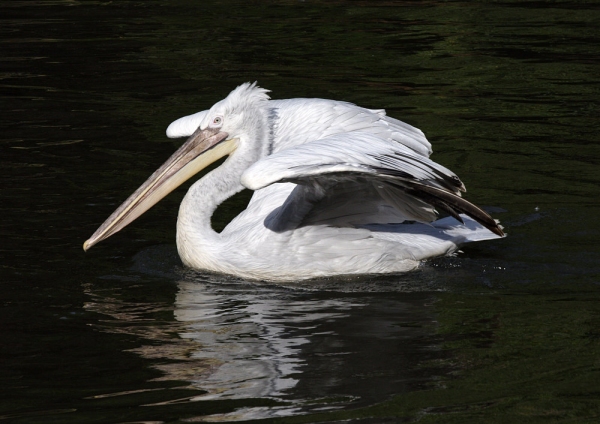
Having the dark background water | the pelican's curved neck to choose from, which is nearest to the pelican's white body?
the pelican's curved neck

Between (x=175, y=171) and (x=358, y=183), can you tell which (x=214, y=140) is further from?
(x=358, y=183)

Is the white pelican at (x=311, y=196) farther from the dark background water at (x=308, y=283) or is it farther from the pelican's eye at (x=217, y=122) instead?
the dark background water at (x=308, y=283)

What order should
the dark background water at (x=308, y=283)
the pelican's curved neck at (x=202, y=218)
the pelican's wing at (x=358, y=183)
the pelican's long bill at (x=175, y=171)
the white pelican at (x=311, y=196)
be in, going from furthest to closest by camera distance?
the pelican's long bill at (x=175, y=171) < the pelican's curved neck at (x=202, y=218) < the white pelican at (x=311, y=196) < the pelican's wing at (x=358, y=183) < the dark background water at (x=308, y=283)

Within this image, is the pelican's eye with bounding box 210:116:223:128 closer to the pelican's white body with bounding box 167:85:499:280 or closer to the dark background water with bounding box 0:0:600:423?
the pelican's white body with bounding box 167:85:499:280

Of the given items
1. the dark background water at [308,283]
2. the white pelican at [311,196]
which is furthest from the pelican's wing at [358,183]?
the dark background water at [308,283]

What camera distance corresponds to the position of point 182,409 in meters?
4.07

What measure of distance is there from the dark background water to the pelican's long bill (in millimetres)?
293

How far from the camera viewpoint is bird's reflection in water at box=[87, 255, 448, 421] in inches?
167

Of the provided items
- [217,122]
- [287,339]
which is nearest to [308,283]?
[287,339]

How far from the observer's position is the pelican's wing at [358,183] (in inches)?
195

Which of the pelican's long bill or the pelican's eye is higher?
the pelican's eye

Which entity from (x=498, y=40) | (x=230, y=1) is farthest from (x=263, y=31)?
(x=498, y=40)

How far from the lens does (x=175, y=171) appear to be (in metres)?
6.24

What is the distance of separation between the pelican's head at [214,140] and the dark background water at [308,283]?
407 millimetres
